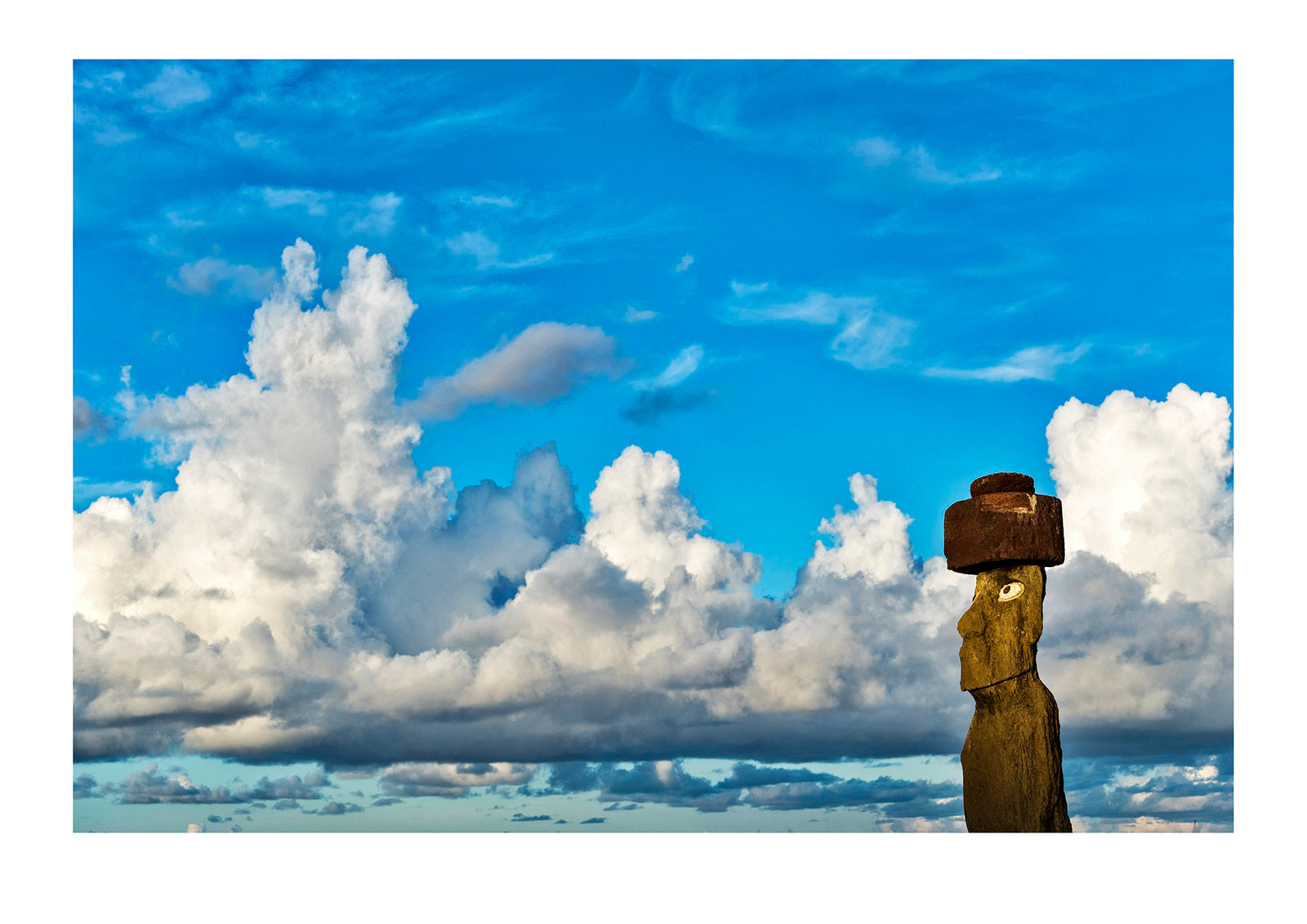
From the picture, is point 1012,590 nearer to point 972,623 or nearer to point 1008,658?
point 972,623

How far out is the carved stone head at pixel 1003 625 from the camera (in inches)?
642

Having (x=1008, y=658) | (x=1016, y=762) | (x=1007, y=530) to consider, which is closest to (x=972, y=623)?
(x=1008, y=658)

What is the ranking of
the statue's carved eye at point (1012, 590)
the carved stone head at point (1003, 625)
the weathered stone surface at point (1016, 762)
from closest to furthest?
the weathered stone surface at point (1016, 762) → the carved stone head at point (1003, 625) → the statue's carved eye at point (1012, 590)

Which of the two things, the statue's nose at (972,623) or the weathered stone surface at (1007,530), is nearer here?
the weathered stone surface at (1007,530)

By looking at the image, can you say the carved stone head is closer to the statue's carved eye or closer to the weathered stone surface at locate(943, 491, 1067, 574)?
the statue's carved eye

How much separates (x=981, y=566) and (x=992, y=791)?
311 cm

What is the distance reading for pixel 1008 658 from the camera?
1633 cm

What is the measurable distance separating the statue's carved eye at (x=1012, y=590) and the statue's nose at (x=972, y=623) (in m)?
0.45

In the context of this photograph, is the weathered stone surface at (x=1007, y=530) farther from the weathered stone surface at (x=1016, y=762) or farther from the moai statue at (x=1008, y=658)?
the weathered stone surface at (x=1016, y=762)

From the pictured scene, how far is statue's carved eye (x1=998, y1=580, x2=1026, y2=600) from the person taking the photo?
16.4 m

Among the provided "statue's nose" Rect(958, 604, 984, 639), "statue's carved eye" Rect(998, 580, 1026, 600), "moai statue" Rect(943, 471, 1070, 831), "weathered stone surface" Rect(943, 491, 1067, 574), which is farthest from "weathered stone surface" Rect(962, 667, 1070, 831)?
"weathered stone surface" Rect(943, 491, 1067, 574)

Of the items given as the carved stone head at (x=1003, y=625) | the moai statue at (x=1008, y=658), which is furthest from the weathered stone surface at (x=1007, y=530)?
the carved stone head at (x=1003, y=625)
